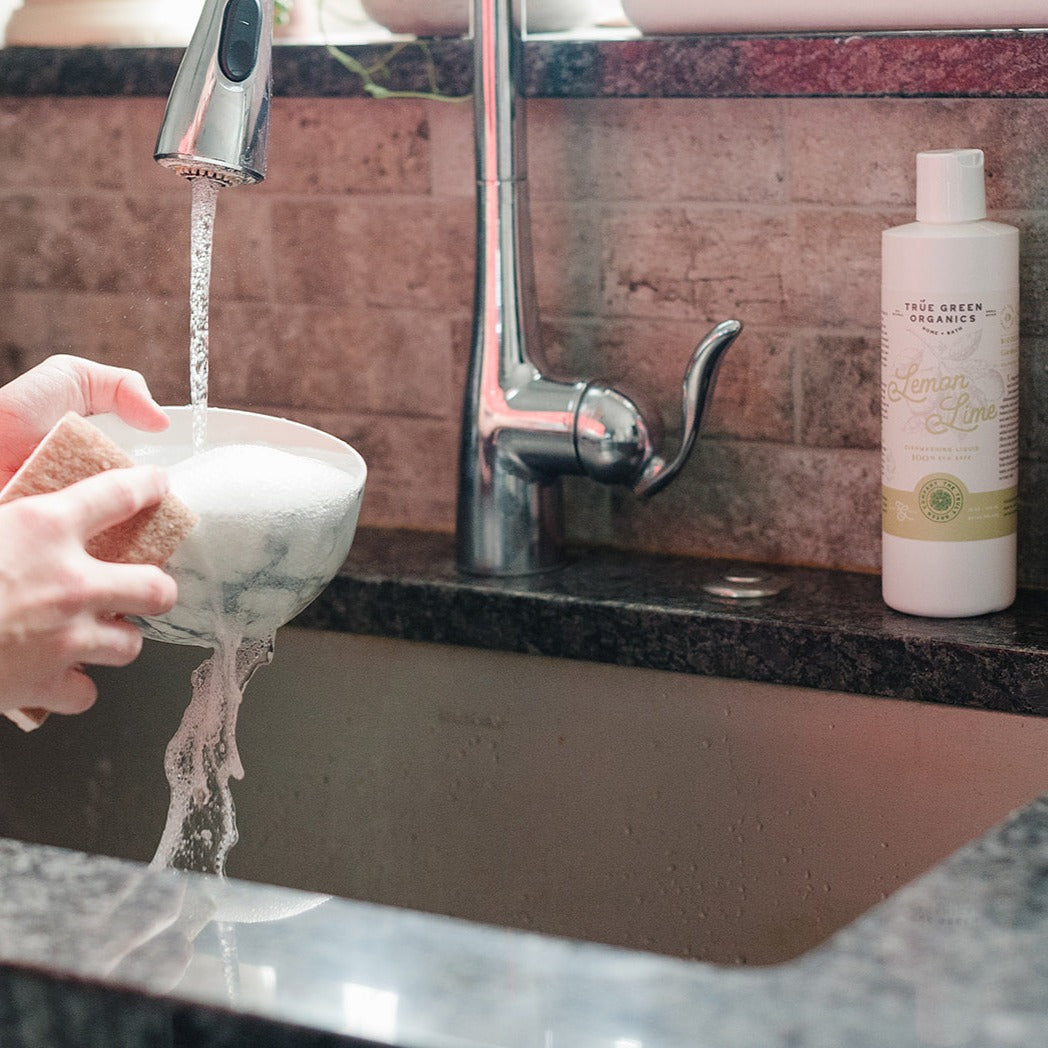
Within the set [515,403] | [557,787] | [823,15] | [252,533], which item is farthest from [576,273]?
[252,533]

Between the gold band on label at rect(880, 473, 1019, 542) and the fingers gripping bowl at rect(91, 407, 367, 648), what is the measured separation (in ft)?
1.07

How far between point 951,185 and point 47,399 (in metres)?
0.48

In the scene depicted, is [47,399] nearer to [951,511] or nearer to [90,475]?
[90,475]

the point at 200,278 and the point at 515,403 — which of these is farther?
the point at 515,403

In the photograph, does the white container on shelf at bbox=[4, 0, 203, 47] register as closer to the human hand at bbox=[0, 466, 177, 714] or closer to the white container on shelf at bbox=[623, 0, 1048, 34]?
the white container on shelf at bbox=[623, 0, 1048, 34]

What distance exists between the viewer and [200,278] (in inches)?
30.6

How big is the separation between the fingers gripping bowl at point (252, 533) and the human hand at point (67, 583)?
4cm

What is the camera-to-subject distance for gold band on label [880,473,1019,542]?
2.79 feet

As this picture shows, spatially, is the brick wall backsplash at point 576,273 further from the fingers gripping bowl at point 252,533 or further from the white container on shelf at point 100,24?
the fingers gripping bowl at point 252,533

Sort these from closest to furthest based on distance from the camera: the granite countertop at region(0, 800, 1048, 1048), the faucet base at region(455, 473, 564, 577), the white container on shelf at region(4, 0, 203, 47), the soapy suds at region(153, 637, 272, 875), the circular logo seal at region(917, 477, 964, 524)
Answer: the granite countertop at region(0, 800, 1048, 1048) < the soapy suds at region(153, 637, 272, 875) < the circular logo seal at region(917, 477, 964, 524) < the faucet base at region(455, 473, 564, 577) < the white container on shelf at region(4, 0, 203, 47)

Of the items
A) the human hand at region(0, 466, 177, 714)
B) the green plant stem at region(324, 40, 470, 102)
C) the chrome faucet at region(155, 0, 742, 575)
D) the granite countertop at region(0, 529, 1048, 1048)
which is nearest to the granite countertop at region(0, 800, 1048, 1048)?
the granite countertop at region(0, 529, 1048, 1048)

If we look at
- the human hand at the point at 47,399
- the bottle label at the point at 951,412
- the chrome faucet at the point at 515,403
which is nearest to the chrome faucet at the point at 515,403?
the chrome faucet at the point at 515,403

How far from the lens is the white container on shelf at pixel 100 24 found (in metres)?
1.14

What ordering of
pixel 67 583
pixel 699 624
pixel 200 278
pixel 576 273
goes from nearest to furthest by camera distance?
1. pixel 67 583
2. pixel 200 278
3. pixel 699 624
4. pixel 576 273
